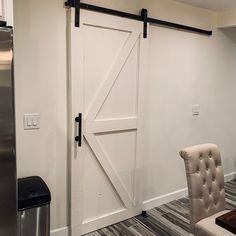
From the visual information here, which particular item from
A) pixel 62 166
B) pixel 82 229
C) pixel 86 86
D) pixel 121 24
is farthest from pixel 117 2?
pixel 82 229

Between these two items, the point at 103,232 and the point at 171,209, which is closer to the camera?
the point at 103,232

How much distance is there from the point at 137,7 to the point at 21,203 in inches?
84.6

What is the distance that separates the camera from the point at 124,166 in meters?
2.82

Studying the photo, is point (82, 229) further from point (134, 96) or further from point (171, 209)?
point (134, 96)

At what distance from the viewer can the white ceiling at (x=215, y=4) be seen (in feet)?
9.82

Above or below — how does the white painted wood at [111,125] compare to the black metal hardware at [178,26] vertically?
below

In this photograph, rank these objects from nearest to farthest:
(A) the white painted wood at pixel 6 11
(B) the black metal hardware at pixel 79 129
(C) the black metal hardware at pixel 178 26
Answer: (A) the white painted wood at pixel 6 11 → (B) the black metal hardware at pixel 79 129 → (C) the black metal hardware at pixel 178 26

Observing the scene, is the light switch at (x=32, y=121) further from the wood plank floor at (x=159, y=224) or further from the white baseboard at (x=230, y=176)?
the white baseboard at (x=230, y=176)

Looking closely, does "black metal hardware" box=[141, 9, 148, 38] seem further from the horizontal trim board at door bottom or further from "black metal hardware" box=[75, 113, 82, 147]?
the horizontal trim board at door bottom

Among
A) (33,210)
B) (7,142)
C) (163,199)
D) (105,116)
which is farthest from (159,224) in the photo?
(7,142)

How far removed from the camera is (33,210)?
6.44ft

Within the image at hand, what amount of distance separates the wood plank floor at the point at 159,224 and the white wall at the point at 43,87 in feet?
2.29

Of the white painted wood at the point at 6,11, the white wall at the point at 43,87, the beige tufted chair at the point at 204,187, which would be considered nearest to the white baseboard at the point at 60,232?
the white wall at the point at 43,87

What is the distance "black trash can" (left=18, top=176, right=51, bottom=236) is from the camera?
192cm
